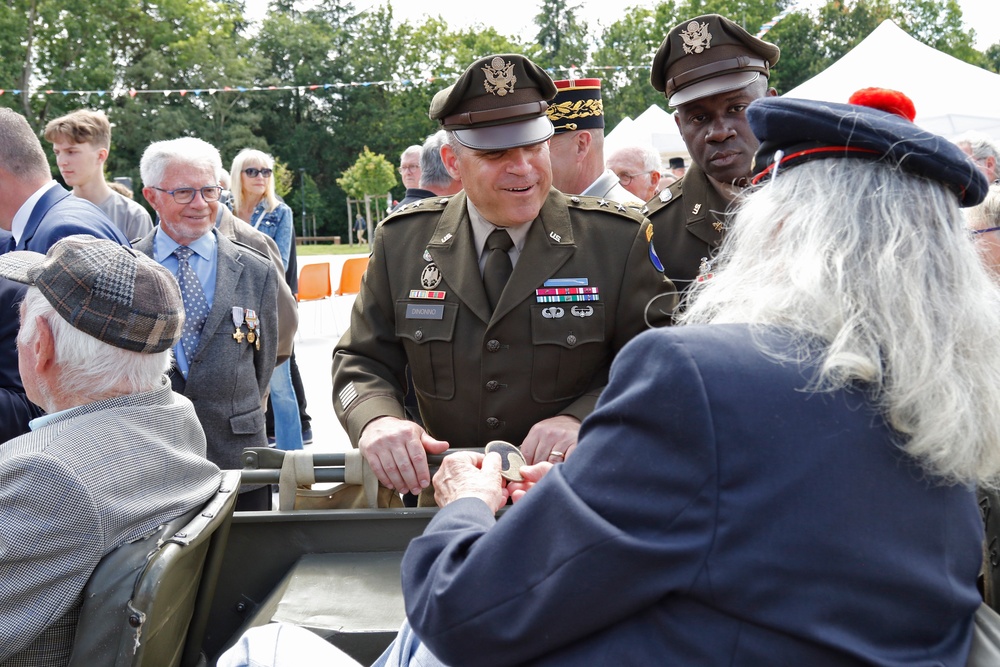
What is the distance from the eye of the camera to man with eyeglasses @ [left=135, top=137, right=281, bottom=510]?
367 cm

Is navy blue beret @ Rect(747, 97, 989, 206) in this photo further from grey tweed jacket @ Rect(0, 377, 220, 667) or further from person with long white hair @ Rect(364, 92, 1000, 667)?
grey tweed jacket @ Rect(0, 377, 220, 667)

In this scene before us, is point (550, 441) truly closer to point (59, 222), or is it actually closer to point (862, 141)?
point (862, 141)

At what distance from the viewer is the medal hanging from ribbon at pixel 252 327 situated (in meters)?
3.82

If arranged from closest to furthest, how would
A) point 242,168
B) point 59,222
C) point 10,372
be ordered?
point 10,372 → point 59,222 → point 242,168

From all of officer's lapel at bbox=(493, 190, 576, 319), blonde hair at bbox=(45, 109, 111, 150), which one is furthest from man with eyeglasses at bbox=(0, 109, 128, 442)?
officer's lapel at bbox=(493, 190, 576, 319)

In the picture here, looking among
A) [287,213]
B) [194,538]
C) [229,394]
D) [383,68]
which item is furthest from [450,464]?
[383,68]

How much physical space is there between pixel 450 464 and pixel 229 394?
2.11 meters

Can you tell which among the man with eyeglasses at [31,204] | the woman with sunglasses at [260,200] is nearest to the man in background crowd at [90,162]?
the woman with sunglasses at [260,200]

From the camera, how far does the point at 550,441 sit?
8.04ft

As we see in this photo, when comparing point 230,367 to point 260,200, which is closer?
point 230,367

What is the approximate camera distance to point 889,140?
1.32 meters

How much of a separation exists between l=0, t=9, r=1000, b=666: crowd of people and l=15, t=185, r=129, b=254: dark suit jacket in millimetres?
761

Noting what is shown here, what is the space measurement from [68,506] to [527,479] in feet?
3.06

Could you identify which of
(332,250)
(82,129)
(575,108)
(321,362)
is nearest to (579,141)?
(575,108)
